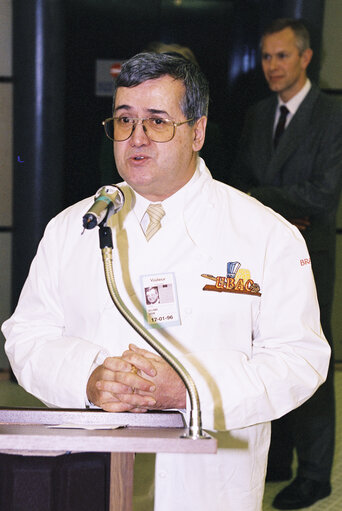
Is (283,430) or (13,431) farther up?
(13,431)

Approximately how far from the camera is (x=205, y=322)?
1.45m

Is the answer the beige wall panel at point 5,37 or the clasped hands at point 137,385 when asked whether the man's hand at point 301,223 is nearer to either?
the clasped hands at point 137,385

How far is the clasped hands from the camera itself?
127 centimetres

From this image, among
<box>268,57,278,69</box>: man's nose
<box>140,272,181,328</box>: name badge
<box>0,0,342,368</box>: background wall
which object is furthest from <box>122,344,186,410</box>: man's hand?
<box>0,0,342,368</box>: background wall

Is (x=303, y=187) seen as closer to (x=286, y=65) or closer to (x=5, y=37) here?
(x=286, y=65)

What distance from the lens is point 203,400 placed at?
4.28 ft

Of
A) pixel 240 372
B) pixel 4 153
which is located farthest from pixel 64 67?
pixel 240 372

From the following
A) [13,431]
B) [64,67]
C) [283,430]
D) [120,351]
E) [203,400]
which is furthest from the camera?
[64,67]

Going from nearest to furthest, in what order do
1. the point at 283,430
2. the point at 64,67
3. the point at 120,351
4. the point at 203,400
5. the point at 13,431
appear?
1. the point at 13,431
2. the point at 203,400
3. the point at 120,351
4. the point at 283,430
5. the point at 64,67

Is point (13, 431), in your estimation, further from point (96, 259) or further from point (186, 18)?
point (186, 18)

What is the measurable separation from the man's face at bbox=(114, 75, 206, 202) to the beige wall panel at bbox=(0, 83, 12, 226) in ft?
7.54

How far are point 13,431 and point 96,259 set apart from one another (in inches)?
22.4

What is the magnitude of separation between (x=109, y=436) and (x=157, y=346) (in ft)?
0.61

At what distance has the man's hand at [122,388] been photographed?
1.27 metres
